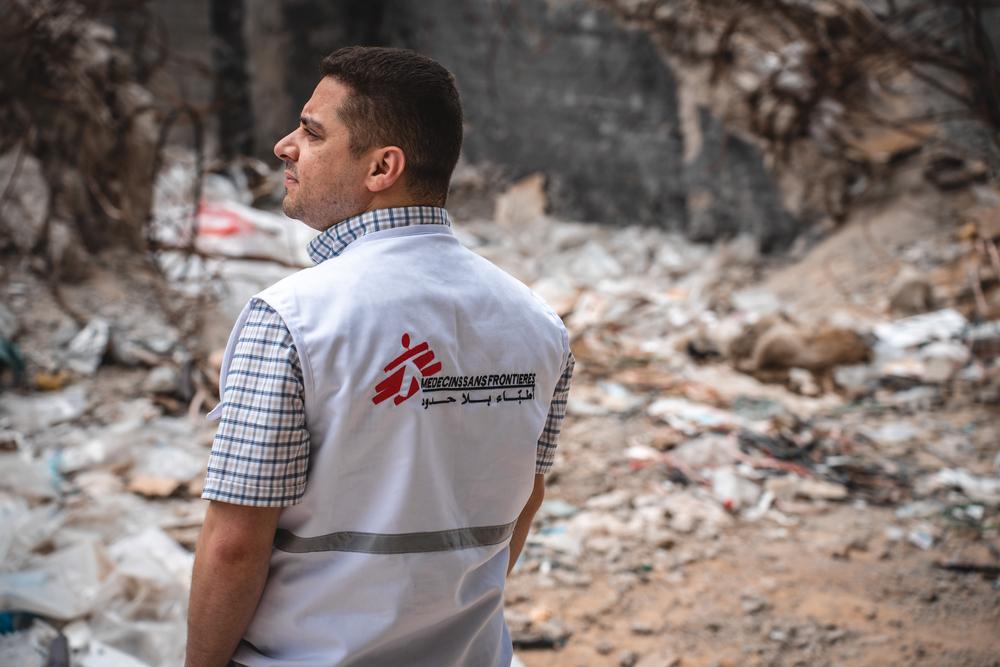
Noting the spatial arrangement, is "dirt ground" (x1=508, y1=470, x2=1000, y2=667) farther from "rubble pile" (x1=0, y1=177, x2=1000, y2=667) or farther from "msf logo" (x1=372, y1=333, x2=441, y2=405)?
"msf logo" (x1=372, y1=333, x2=441, y2=405)

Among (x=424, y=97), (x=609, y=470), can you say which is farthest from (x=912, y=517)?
(x=424, y=97)

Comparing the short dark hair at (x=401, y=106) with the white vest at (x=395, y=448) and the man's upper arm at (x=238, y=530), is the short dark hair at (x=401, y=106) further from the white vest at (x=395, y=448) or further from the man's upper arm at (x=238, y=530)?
the man's upper arm at (x=238, y=530)

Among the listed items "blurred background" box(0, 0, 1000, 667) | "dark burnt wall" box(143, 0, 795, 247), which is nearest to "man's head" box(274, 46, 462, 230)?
"blurred background" box(0, 0, 1000, 667)

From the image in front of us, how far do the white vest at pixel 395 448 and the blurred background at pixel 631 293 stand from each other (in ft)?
4.51

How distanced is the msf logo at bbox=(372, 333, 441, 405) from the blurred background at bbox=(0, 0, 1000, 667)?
5.16ft

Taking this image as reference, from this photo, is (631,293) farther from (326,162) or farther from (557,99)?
(326,162)

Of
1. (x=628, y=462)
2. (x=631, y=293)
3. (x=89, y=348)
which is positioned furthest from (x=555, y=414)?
(x=631, y=293)

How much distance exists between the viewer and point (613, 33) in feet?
26.5

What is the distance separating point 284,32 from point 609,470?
692cm

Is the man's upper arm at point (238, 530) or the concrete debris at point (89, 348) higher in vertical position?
the man's upper arm at point (238, 530)

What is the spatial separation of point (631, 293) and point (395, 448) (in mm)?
6190

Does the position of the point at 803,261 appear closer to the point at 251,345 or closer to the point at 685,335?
the point at 685,335

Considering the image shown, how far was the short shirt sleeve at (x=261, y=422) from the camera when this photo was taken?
1009 millimetres

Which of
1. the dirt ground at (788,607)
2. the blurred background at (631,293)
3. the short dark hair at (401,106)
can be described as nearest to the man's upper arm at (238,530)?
the short dark hair at (401,106)
